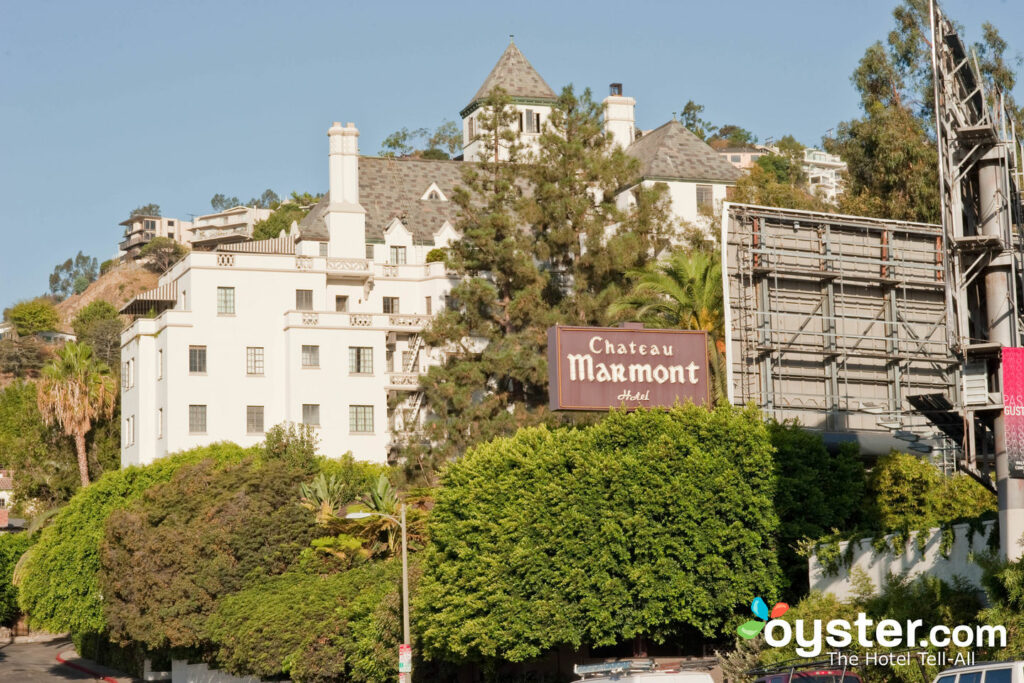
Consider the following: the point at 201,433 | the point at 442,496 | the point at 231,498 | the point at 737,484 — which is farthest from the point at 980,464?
the point at 201,433

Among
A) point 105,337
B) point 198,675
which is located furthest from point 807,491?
point 105,337

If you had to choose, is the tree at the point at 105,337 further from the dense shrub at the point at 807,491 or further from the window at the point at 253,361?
the dense shrub at the point at 807,491

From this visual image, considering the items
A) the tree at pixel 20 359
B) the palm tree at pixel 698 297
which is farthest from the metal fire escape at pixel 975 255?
the tree at pixel 20 359

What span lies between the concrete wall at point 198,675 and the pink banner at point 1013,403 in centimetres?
3229

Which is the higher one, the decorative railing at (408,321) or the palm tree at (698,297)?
the decorative railing at (408,321)

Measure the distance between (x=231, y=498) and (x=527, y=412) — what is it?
2092 centimetres

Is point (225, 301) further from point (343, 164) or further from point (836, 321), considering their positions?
point (836, 321)

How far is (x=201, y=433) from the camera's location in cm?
7731

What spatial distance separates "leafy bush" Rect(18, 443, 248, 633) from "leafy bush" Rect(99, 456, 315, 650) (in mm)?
7110

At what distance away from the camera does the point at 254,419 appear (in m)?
78.9

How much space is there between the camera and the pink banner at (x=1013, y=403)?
30484 mm

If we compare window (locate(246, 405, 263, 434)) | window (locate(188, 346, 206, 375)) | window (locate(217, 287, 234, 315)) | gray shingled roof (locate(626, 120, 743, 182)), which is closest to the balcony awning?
window (locate(217, 287, 234, 315))

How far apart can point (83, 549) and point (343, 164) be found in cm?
2850

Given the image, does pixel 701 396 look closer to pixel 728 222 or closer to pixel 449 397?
pixel 728 222
